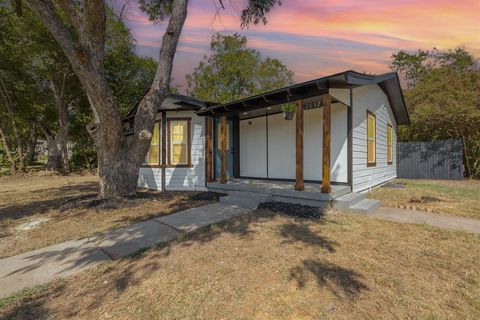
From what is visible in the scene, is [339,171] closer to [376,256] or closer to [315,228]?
[315,228]

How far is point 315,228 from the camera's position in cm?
455

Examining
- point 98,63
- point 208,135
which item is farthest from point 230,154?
point 98,63

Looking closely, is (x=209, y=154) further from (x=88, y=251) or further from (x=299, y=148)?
(x=88, y=251)

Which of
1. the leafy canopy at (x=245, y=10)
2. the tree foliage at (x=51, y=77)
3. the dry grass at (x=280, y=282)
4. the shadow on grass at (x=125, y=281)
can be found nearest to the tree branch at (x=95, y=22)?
the leafy canopy at (x=245, y=10)

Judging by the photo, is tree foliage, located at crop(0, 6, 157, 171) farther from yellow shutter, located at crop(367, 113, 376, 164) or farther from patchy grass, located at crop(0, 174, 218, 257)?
yellow shutter, located at crop(367, 113, 376, 164)

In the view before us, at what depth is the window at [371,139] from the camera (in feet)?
28.2

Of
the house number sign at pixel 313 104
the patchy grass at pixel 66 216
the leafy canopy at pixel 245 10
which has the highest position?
the leafy canopy at pixel 245 10

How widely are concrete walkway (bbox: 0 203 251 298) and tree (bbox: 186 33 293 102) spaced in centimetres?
2680

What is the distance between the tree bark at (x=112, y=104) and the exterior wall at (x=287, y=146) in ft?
11.9

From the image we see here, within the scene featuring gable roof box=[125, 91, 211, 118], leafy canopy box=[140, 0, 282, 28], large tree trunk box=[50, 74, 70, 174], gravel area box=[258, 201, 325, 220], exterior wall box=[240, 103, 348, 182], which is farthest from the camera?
large tree trunk box=[50, 74, 70, 174]

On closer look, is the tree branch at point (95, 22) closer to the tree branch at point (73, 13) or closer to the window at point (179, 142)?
the tree branch at point (73, 13)

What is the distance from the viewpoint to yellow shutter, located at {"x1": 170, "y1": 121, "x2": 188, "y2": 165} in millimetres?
9500

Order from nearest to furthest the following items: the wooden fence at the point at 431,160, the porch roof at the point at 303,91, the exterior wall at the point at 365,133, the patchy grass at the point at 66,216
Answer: the patchy grass at the point at 66,216 < the porch roof at the point at 303,91 < the exterior wall at the point at 365,133 < the wooden fence at the point at 431,160

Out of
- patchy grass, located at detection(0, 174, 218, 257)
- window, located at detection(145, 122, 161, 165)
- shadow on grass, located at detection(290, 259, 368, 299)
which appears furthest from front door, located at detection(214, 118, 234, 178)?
shadow on grass, located at detection(290, 259, 368, 299)
